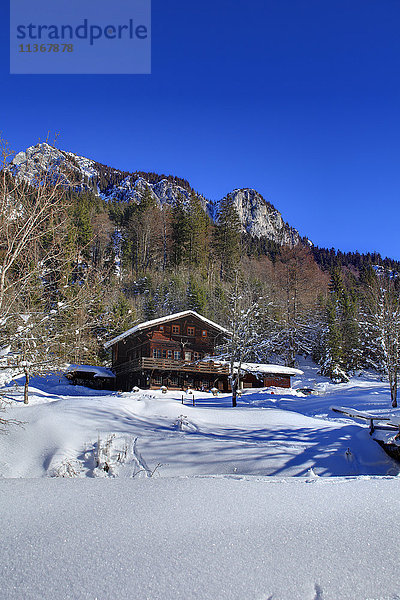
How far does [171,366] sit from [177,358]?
2.89 metres

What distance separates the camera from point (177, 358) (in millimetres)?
38406

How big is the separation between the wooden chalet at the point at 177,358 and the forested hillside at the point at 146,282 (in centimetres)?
259

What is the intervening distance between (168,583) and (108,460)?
10.4 m

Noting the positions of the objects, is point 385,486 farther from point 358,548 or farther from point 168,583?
point 168,583

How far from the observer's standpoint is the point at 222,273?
67.3 metres

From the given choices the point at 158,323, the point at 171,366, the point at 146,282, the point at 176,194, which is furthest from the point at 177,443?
the point at 176,194

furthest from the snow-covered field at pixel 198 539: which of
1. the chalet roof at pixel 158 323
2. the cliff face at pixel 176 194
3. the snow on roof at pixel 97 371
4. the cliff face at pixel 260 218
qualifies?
the cliff face at pixel 260 218

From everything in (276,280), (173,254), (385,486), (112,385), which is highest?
(173,254)

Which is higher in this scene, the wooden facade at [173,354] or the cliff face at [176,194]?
the cliff face at [176,194]

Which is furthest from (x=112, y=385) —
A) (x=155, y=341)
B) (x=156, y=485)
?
(x=156, y=485)

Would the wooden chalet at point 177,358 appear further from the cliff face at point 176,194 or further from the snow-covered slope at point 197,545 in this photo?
the cliff face at point 176,194

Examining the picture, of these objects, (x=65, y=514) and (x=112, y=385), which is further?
(x=112, y=385)

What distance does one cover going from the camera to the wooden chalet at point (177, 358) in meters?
35.7

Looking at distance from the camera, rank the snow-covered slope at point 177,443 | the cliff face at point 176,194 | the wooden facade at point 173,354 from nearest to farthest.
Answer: the snow-covered slope at point 177,443 < the wooden facade at point 173,354 < the cliff face at point 176,194
